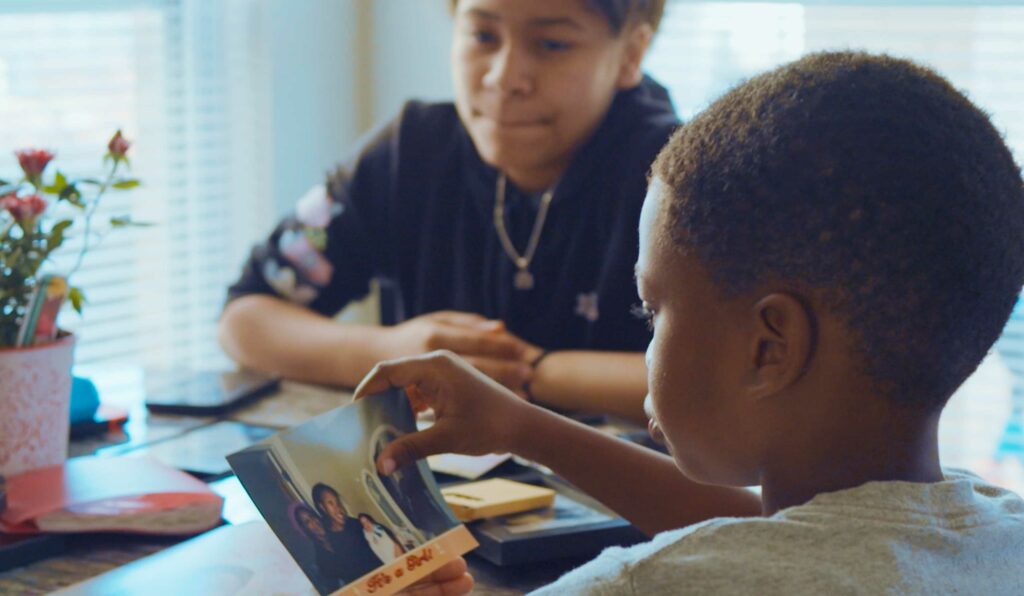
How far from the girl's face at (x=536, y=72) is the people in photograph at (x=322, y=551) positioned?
874 mm

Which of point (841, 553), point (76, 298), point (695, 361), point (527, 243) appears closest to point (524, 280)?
point (527, 243)

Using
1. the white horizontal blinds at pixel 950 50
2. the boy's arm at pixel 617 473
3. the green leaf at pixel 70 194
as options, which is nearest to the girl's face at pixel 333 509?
the boy's arm at pixel 617 473

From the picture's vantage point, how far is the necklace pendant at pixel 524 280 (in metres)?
1.82

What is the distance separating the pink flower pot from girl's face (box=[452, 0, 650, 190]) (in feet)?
2.32

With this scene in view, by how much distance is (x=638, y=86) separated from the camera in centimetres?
181

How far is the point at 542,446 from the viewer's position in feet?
3.32

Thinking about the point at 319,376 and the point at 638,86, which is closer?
the point at 319,376

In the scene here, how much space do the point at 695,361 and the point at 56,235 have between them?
62 cm

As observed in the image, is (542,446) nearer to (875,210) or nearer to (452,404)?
(452,404)

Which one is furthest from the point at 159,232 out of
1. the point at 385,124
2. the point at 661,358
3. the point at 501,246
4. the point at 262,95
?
the point at 661,358

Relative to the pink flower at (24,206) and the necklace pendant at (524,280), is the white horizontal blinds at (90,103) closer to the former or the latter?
the necklace pendant at (524,280)

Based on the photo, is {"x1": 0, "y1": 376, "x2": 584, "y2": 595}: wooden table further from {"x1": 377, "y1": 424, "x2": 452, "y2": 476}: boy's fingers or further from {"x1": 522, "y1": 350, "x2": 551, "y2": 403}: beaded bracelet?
{"x1": 522, "y1": 350, "x2": 551, "y2": 403}: beaded bracelet

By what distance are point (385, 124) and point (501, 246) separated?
0.94 ft

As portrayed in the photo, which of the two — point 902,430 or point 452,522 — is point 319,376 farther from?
point 902,430
